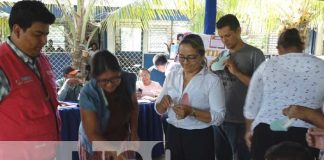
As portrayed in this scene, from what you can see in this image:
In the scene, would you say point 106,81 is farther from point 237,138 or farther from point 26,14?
point 237,138

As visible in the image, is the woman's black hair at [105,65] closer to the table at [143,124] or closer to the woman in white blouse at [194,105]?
the woman in white blouse at [194,105]

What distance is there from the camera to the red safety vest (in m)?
1.57

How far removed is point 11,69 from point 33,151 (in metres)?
0.44

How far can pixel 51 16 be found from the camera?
173cm

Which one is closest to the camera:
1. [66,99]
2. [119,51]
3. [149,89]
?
[66,99]

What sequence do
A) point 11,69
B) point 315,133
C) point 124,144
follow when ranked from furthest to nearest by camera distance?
point 124,144 → point 315,133 → point 11,69

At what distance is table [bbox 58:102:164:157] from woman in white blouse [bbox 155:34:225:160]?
173 centimetres

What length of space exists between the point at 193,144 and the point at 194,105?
23 cm

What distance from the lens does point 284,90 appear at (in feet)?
6.05

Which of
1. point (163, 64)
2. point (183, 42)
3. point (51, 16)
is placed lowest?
point (163, 64)

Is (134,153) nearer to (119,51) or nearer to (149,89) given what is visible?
(149,89)

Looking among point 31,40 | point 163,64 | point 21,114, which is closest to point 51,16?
point 31,40

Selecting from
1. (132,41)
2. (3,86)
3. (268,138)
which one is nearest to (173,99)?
(268,138)

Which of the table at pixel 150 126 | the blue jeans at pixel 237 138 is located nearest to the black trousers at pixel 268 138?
the blue jeans at pixel 237 138
